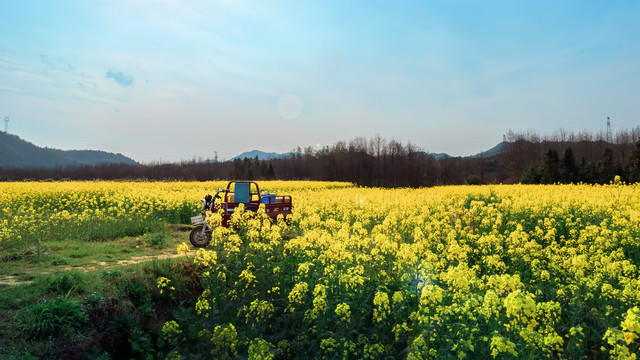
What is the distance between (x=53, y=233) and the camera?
13328 mm

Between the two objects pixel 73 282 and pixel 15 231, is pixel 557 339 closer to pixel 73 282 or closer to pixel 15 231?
pixel 73 282

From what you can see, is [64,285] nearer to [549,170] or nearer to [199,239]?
[199,239]

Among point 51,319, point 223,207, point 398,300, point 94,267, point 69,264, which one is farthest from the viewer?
point 223,207

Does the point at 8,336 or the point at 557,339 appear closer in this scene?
the point at 557,339

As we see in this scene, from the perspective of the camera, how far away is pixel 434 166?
235 ft

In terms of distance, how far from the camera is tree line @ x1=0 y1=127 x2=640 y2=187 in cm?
4950

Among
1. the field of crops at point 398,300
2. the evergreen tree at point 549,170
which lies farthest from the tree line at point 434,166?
the field of crops at point 398,300

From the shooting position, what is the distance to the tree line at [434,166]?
1949 inches

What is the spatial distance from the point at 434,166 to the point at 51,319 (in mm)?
70982

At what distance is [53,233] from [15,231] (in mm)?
1087

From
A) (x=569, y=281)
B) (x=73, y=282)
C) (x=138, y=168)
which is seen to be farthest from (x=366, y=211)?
(x=138, y=168)

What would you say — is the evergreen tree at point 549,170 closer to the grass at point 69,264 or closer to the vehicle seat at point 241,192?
the vehicle seat at point 241,192

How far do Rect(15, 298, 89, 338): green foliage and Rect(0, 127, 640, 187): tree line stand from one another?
4934 centimetres

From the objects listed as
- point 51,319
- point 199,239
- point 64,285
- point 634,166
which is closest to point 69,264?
point 64,285
